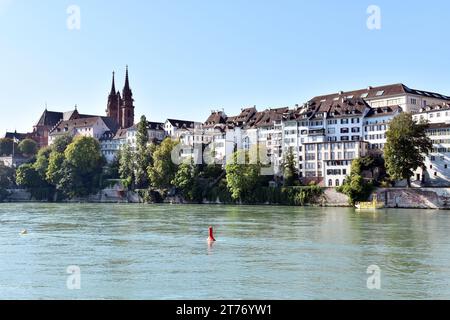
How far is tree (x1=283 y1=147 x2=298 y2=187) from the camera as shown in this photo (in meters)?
99.1

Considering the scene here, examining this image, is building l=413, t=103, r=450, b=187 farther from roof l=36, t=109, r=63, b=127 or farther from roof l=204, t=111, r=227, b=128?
roof l=36, t=109, r=63, b=127

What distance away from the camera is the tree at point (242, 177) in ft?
322

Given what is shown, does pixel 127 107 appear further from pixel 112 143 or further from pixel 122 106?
pixel 112 143

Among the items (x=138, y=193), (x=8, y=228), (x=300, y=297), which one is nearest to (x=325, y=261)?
(x=300, y=297)

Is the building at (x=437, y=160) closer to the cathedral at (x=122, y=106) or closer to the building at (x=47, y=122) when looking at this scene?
the cathedral at (x=122, y=106)

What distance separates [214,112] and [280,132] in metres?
27.9

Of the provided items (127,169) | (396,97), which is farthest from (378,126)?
(127,169)

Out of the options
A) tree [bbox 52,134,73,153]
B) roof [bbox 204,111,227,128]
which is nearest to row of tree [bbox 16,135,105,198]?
tree [bbox 52,134,73,153]

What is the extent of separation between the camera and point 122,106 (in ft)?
557

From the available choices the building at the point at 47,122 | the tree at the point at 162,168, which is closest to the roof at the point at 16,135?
the building at the point at 47,122

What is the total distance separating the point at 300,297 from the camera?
75.4 feet

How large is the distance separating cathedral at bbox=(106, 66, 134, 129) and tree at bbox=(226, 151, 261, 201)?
7112 centimetres

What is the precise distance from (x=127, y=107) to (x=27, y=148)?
27734 millimetres

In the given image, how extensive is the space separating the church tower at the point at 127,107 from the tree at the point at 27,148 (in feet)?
77.4
